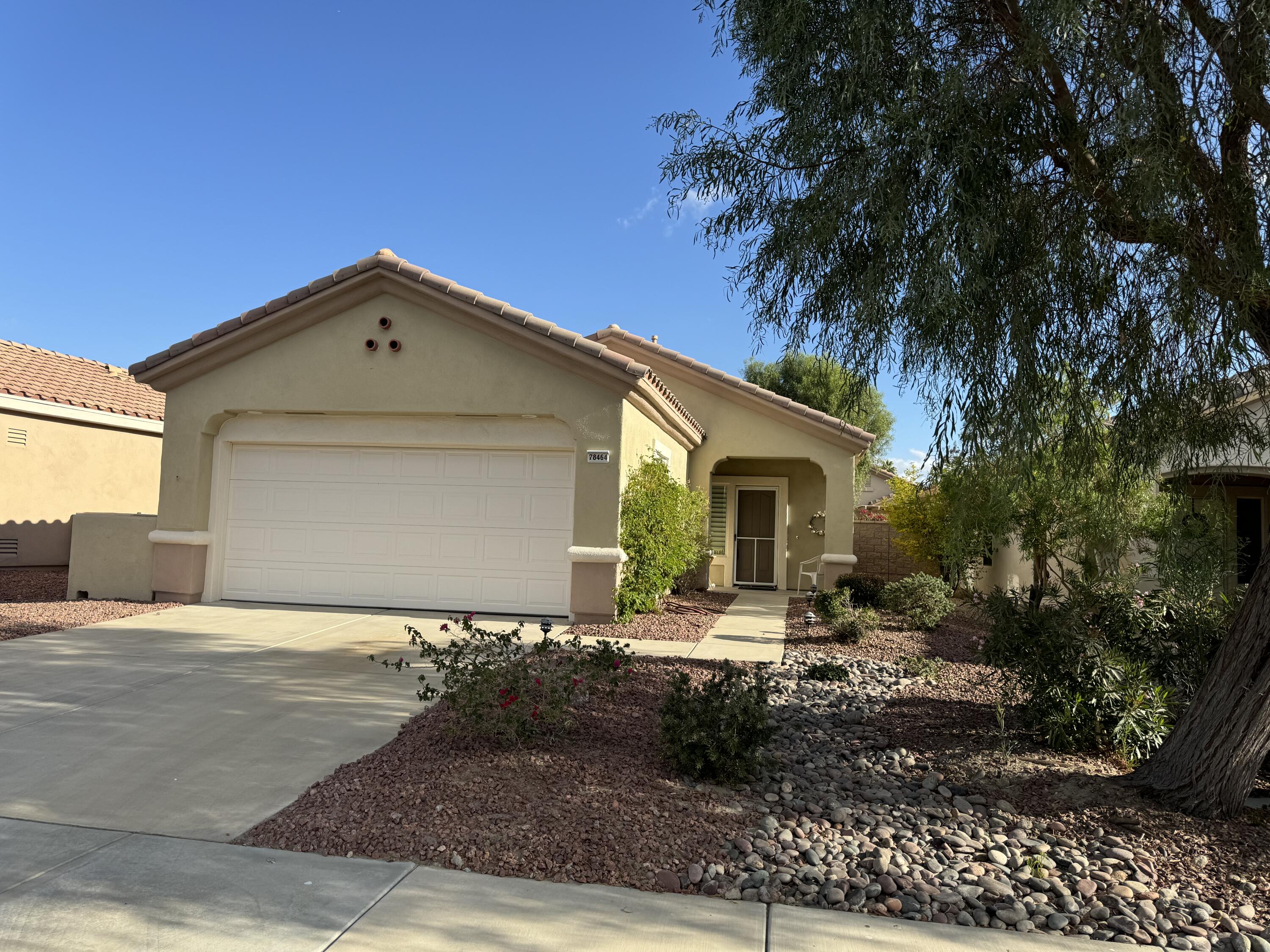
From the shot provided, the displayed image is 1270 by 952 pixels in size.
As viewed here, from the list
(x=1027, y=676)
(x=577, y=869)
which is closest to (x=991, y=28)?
(x=1027, y=676)

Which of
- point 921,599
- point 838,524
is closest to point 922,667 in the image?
point 921,599

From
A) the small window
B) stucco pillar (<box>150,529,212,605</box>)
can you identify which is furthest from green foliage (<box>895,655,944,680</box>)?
the small window

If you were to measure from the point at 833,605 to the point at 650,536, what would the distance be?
8.44 ft

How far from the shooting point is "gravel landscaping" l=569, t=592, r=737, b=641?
10.3 metres

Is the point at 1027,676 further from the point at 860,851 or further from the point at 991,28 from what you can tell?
the point at 991,28

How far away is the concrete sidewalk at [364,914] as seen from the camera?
336 cm

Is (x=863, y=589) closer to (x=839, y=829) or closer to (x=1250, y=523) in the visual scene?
(x=839, y=829)

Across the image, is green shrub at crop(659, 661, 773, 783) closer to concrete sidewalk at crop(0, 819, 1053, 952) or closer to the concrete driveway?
concrete sidewalk at crop(0, 819, 1053, 952)

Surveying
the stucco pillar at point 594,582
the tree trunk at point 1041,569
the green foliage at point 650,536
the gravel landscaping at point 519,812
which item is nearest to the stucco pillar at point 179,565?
the stucco pillar at point 594,582

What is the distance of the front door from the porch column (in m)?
2.47

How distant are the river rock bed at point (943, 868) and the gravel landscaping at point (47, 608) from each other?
8793mm

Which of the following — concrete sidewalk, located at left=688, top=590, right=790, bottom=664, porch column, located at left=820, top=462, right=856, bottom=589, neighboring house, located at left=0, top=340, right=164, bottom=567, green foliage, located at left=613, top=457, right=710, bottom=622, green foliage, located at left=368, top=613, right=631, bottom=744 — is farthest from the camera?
neighboring house, located at left=0, top=340, right=164, bottom=567

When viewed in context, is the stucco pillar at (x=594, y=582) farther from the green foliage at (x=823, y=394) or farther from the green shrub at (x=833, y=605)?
the green foliage at (x=823, y=394)

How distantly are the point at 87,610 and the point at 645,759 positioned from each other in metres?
9.18
